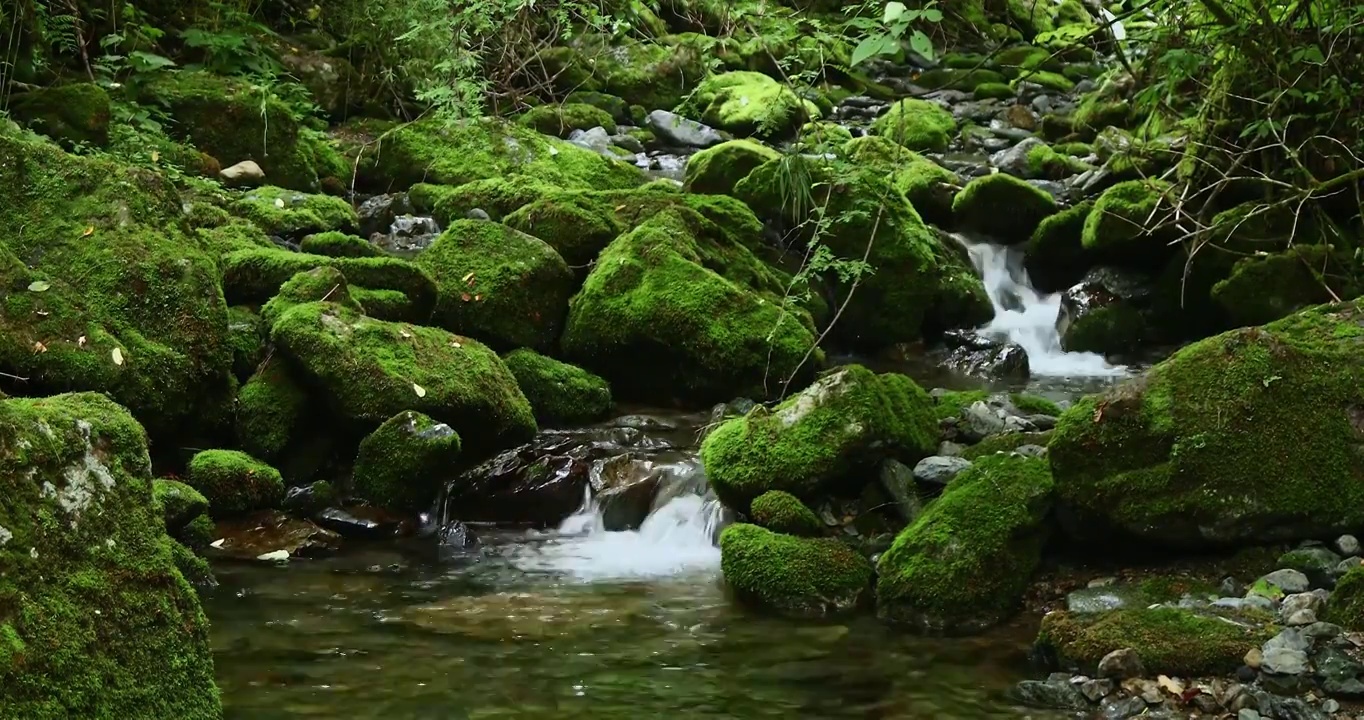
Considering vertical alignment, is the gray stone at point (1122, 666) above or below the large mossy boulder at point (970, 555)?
below

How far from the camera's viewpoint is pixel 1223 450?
5.41m

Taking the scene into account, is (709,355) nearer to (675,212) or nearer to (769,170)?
(675,212)

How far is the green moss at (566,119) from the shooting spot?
14.1m

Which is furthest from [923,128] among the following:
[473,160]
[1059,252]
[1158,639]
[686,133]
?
[1158,639]

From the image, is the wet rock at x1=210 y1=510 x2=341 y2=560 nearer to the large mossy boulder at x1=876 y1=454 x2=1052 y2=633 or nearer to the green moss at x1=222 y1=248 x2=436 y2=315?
the green moss at x1=222 y1=248 x2=436 y2=315

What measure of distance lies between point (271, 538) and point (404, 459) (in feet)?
2.81

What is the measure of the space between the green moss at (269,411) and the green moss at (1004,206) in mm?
7624

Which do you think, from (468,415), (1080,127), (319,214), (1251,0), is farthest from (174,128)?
(1080,127)

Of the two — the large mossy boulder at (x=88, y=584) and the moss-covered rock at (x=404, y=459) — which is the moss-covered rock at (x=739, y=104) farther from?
the large mossy boulder at (x=88, y=584)

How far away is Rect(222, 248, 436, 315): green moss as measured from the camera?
7.98 metres

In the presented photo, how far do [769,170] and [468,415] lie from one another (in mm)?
4942

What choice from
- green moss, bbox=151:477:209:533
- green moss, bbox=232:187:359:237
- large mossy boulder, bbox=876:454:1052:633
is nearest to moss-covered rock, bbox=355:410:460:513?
green moss, bbox=151:477:209:533

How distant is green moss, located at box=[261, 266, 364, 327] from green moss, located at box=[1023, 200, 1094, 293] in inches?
278

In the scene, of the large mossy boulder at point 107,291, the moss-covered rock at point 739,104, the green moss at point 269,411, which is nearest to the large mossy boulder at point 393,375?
the green moss at point 269,411
